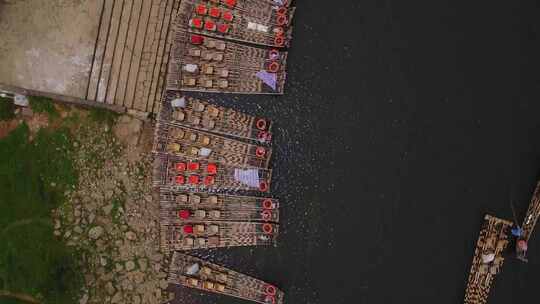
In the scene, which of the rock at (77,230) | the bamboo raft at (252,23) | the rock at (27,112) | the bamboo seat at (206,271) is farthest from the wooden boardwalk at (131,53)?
the bamboo seat at (206,271)

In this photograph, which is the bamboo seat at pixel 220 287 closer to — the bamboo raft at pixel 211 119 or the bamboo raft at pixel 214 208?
the bamboo raft at pixel 214 208

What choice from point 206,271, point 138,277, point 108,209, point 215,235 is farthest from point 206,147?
point 138,277

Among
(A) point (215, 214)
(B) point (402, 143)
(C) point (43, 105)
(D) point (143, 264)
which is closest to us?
(C) point (43, 105)

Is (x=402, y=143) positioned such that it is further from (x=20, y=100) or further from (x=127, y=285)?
(x=20, y=100)

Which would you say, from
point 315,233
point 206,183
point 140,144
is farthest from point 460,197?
point 140,144

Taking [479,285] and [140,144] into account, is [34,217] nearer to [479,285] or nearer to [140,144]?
[140,144]

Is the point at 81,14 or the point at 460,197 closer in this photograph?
the point at 81,14
